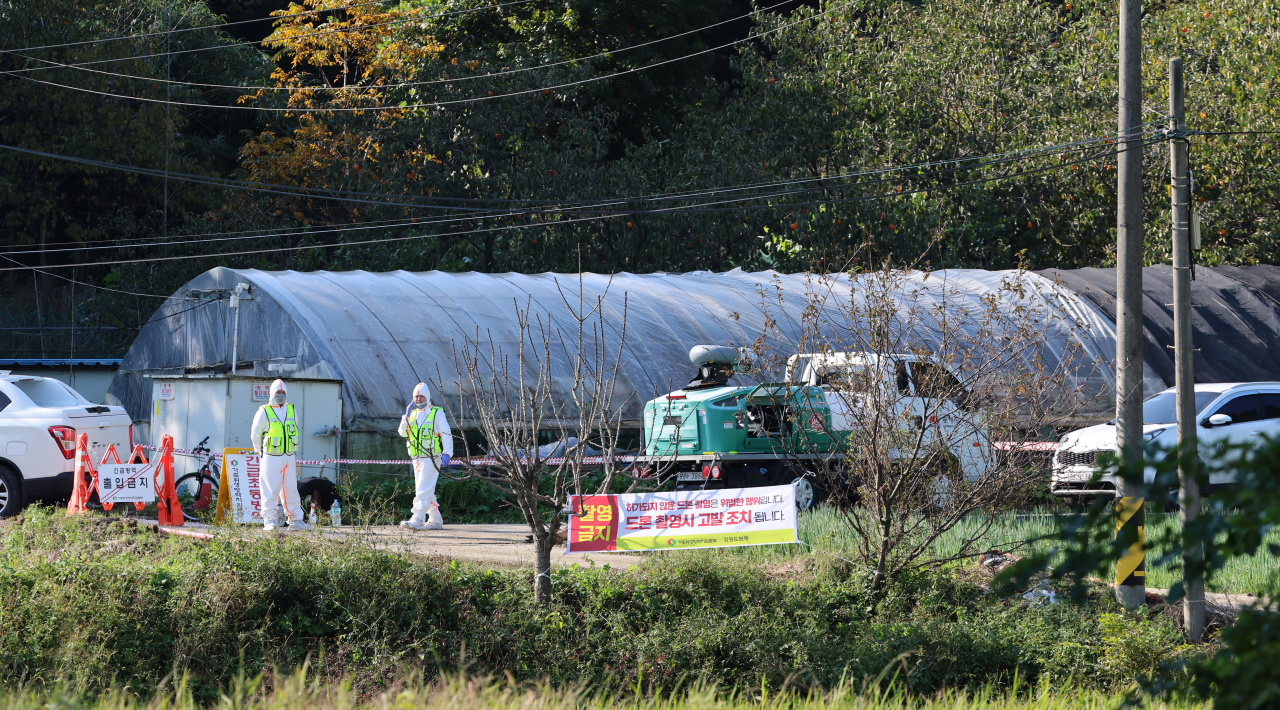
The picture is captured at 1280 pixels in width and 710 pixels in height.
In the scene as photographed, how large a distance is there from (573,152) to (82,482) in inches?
757

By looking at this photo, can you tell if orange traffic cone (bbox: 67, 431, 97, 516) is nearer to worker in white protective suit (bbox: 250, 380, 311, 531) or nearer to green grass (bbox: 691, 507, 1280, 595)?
worker in white protective suit (bbox: 250, 380, 311, 531)

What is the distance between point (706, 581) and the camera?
1120 centimetres

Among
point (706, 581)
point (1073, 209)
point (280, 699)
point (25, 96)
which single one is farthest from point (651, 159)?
point (280, 699)

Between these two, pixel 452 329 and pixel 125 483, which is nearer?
pixel 125 483

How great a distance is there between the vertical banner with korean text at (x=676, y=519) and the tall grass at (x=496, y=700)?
1.36m

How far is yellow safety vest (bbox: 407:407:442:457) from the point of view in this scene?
15211mm

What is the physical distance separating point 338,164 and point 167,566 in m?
24.4

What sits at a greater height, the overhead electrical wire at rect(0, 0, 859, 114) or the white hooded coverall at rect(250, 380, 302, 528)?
the overhead electrical wire at rect(0, 0, 859, 114)

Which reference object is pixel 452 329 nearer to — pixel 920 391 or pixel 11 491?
pixel 11 491

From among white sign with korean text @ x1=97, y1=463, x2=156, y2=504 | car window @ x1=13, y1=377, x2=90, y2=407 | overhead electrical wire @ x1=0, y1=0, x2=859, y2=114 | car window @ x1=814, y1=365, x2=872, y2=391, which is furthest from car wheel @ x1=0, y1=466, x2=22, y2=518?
overhead electrical wire @ x1=0, y1=0, x2=859, y2=114

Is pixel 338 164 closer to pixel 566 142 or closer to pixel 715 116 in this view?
pixel 566 142

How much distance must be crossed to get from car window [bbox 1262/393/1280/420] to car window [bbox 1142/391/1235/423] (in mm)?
700

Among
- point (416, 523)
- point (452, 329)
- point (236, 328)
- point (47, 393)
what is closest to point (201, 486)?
point (47, 393)

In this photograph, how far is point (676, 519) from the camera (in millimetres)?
10828
